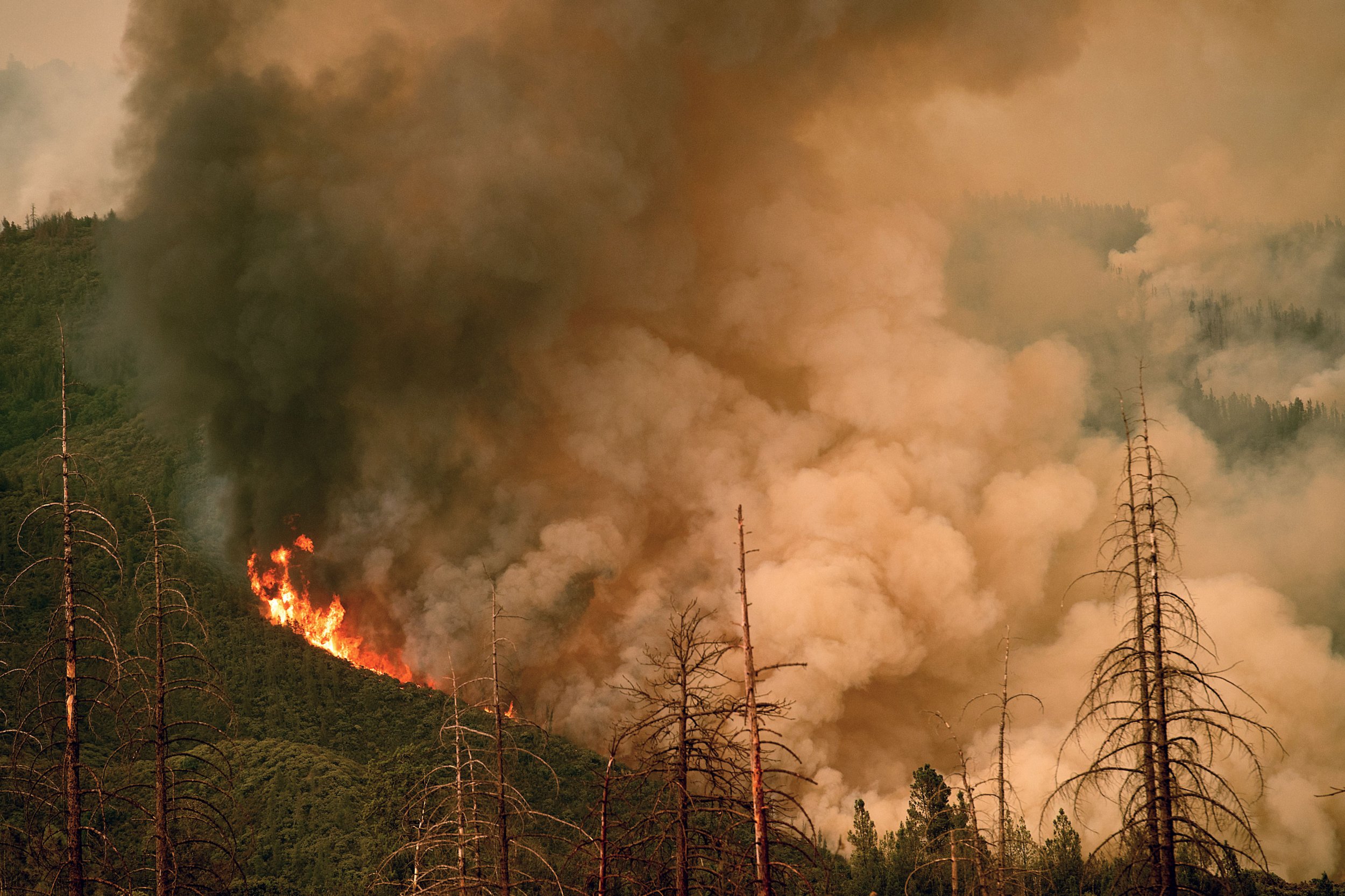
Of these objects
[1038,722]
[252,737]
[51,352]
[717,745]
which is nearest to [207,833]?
[252,737]

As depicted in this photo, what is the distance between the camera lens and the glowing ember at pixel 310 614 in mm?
104438

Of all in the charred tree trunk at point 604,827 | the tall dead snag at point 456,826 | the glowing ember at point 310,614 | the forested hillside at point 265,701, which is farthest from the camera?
the glowing ember at point 310,614

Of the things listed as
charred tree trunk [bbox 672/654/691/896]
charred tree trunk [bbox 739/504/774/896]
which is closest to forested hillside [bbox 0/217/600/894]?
charred tree trunk [bbox 672/654/691/896]

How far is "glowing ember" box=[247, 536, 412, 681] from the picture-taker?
104438 millimetres

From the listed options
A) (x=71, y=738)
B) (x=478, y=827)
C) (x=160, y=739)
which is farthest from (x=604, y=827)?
(x=71, y=738)

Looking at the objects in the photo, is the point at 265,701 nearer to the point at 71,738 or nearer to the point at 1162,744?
the point at 71,738

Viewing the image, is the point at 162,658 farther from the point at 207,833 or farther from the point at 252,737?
the point at 252,737

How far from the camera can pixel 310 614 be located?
106500mm

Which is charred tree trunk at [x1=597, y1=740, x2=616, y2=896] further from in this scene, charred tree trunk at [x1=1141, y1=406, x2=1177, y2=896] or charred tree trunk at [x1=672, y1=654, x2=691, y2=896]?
charred tree trunk at [x1=1141, y1=406, x2=1177, y2=896]

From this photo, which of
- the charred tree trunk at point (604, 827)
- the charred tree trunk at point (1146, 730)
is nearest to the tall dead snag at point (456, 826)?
the charred tree trunk at point (604, 827)

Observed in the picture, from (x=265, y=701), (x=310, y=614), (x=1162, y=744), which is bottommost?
(x=1162, y=744)

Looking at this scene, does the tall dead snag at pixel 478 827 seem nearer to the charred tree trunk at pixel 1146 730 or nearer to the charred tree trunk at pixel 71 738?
the charred tree trunk at pixel 71 738

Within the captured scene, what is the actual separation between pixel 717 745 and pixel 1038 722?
98151 mm

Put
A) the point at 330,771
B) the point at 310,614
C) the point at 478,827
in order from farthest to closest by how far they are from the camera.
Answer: the point at 310,614 → the point at 330,771 → the point at 478,827
